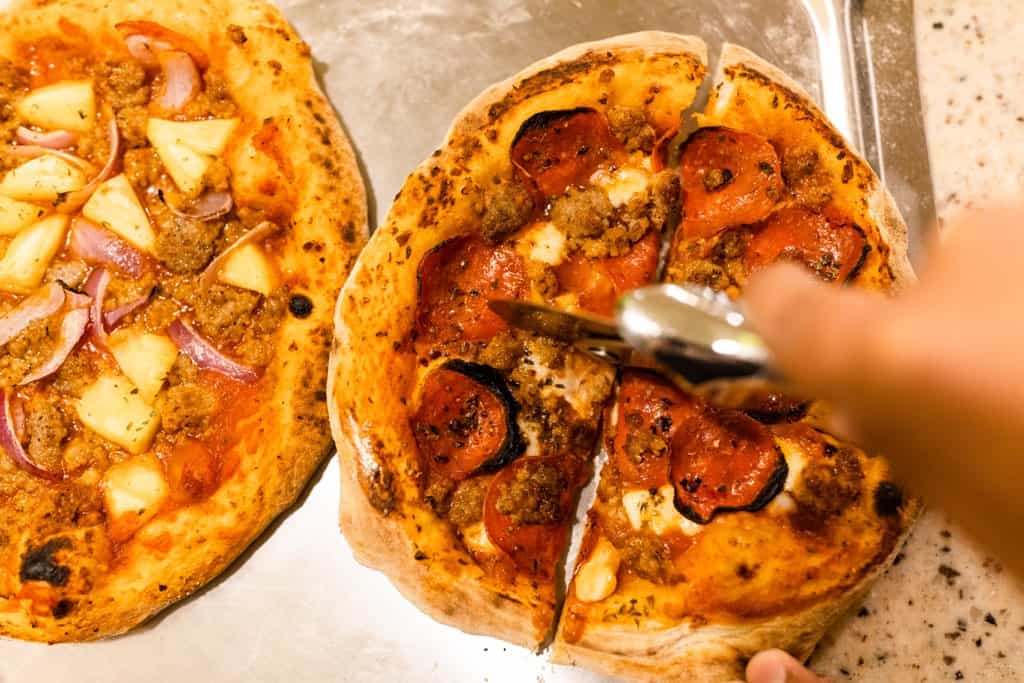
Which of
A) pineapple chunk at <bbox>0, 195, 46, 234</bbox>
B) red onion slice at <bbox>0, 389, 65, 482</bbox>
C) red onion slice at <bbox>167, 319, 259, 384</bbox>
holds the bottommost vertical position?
red onion slice at <bbox>0, 389, 65, 482</bbox>

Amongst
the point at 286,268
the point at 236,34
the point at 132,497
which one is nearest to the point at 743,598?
the point at 286,268

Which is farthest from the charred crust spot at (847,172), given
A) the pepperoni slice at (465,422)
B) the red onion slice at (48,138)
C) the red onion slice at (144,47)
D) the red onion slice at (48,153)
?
the red onion slice at (48,138)

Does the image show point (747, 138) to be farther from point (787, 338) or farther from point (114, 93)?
point (114, 93)

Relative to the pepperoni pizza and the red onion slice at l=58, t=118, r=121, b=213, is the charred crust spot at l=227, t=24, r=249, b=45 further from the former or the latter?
the pepperoni pizza

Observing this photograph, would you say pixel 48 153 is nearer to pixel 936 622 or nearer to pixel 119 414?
pixel 119 414

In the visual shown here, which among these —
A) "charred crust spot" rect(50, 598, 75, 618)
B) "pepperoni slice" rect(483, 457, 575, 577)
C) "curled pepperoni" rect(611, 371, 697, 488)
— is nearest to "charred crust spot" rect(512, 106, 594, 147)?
"curled pepperoni" rect(611, 371, 697, 488)

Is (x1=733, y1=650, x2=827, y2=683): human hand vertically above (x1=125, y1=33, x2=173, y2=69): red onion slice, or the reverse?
(x1=125, y1=33, x2=173, y2=69): red onion slice

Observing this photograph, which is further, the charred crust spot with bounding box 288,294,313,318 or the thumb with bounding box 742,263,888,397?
the charred crust spot with bounding box 288,294,313,318
